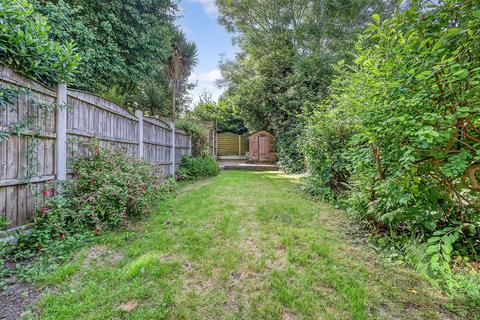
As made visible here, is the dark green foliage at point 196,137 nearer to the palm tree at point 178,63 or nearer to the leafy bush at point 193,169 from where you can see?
the palm tree at point 178,63

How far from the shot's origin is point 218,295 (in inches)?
66.6

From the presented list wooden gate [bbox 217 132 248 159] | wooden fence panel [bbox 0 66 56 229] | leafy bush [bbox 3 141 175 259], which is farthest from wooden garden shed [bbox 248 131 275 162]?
wooden fence panel [bbox 0 66 56 229]

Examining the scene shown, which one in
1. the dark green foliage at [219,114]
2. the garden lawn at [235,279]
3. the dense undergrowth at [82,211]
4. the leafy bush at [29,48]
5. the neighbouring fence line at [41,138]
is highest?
the dark green foliage at [219,114]

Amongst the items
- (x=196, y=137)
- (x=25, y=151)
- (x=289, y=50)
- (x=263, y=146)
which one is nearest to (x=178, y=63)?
(x=196, y=137)

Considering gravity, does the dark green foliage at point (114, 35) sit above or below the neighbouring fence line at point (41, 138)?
above

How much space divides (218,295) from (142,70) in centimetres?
787

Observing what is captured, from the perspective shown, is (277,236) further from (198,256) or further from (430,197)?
(430,197)

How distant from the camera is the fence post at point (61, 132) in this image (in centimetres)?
288

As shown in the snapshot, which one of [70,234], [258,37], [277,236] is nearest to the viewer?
[70,234]

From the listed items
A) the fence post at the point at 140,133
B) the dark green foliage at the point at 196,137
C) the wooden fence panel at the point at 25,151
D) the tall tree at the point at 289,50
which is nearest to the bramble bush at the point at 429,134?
the wooden fence panel at the point at 25,151

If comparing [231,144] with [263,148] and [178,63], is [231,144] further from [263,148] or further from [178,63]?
[178,63]

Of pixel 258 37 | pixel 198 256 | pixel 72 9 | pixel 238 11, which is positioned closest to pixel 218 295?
pixel 198 256

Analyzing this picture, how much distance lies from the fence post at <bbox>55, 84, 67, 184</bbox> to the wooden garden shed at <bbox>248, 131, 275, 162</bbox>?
1022 cm

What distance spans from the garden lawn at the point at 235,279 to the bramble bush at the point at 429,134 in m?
0.44
